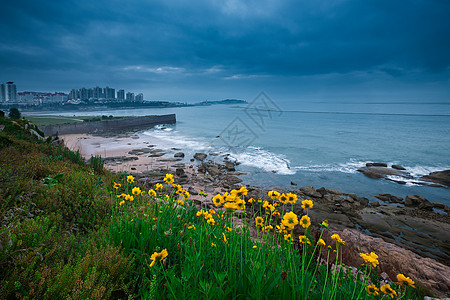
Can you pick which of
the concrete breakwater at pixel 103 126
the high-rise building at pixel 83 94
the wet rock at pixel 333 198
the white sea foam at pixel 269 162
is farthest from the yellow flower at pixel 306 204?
the high-rise building at pixel 83 94

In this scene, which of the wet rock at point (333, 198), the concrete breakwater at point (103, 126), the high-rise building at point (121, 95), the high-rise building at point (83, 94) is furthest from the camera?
the high-rise building at point (121, 95)

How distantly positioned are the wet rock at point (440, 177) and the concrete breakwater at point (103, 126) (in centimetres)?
4617

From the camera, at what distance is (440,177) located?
18.8 meters

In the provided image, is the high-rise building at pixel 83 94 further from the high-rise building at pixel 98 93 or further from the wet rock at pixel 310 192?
the wet rock at pixel 310 192

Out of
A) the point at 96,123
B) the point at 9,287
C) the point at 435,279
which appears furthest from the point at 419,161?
the point at 96,123

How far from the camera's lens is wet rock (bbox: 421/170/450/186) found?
18.1 m

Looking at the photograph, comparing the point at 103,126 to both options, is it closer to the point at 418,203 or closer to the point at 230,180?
the point at 230,180

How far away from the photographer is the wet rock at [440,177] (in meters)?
18.1

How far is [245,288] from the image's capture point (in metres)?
2.01

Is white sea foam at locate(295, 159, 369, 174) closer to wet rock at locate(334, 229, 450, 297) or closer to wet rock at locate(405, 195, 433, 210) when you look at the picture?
wet rock at locate(405, 195, 433, 210)

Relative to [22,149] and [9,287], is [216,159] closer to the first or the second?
[22,149]

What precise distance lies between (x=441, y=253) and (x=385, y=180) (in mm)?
10931

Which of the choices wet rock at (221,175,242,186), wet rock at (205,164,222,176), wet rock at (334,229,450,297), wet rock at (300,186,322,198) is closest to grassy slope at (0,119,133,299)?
wet rock at (334,229,450,297)

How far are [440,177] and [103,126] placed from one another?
2266 inches
